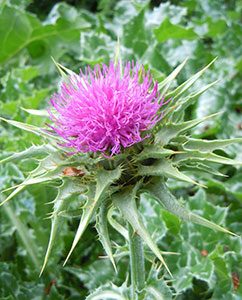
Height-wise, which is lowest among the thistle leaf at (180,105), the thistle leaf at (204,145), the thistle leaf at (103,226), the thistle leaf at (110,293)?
the thistle leaf at (110,293)

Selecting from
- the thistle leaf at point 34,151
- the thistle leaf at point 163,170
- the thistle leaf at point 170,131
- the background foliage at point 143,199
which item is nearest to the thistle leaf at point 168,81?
the thistle leaf at point 170,131

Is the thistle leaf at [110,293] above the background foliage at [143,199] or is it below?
above

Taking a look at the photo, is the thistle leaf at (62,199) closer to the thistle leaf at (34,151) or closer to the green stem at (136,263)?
the thistle leaf at (34,151)

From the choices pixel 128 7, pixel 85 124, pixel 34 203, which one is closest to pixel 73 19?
pixel 128 7

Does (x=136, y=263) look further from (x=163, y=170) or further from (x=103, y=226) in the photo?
(x=163, y=170)

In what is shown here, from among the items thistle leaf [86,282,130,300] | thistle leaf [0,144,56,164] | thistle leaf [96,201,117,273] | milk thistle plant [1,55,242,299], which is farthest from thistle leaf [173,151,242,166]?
thistle leaf [86,282,130,300]

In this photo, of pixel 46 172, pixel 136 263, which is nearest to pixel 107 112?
pixel 46 172

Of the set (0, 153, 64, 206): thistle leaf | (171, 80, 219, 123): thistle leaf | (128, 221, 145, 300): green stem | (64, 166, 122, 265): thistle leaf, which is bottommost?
(128, 221, 145, 300): green stem

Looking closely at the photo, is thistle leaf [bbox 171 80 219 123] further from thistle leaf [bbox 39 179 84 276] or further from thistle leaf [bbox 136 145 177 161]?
thistle leaf [bbox 39 179 84 276]
